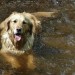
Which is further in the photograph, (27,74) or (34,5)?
(34,5)

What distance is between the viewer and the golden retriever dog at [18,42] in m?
6.63

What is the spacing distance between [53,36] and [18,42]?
108 cm

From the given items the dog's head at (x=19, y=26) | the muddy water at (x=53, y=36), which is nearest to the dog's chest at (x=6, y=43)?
the dog's head at (x=19, y=26)

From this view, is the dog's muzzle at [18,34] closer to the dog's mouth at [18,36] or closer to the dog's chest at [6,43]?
the dog's mouth at [18,36]

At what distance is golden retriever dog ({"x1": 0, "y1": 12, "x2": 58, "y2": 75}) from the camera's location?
6.63 meters

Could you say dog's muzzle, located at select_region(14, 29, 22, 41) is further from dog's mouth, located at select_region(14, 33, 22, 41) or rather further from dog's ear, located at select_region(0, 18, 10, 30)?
dog's ear, located at select_region(0, 18, 10, 30)

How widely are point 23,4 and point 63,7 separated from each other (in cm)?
114

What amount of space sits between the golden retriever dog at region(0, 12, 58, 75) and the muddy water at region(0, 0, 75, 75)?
20 cm

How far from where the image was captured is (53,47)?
7414 millimetres

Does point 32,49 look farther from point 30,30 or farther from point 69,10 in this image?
point 69,10

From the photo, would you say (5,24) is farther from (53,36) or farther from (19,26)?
(53,36)

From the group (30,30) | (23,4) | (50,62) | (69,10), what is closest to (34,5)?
(23,4)

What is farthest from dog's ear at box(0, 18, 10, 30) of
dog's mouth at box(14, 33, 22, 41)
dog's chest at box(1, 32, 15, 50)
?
dog's mouth at box(14, 33, 22, 41)

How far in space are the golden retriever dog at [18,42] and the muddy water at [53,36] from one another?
0.20 meters
